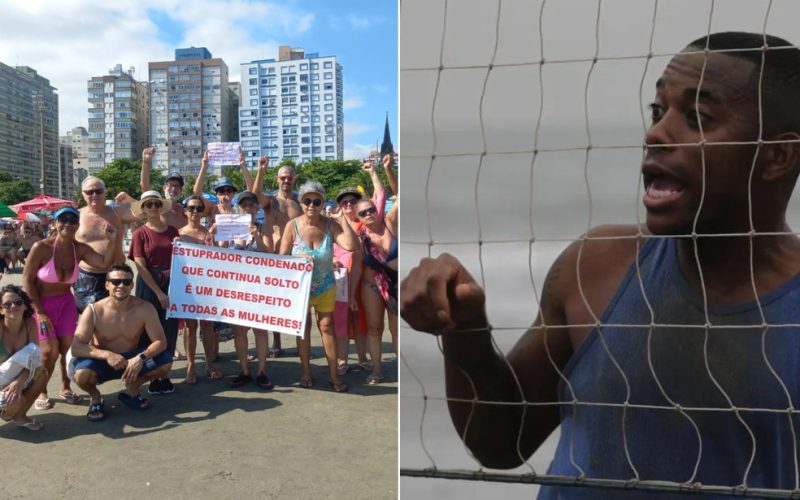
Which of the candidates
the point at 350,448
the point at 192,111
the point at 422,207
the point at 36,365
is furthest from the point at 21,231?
the point at 192,111

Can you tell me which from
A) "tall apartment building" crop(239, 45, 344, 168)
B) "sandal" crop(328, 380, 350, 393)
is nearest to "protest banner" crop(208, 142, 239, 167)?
"sandal" crop(328, 380, 350, 393)

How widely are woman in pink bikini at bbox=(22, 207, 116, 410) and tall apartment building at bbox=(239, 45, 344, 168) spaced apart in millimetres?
80792

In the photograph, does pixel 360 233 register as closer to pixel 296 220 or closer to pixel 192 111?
pixel 296 220

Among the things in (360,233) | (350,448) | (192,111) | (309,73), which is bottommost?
(350,448)

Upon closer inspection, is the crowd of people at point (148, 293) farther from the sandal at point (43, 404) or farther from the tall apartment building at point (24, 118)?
the tall apartment building at point (24, 118)

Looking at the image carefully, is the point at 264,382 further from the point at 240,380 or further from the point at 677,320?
the point at 677,320

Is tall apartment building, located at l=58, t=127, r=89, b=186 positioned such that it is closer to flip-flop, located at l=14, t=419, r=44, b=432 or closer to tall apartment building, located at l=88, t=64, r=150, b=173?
tall apartment building, located at l=88, t=64, r=150, b=173

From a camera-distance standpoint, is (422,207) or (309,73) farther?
(309,73)

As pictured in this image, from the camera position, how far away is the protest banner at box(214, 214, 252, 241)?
5004mm

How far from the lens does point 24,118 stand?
213 feet

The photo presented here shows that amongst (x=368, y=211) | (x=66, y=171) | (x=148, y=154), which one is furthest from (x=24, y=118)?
(x=368, y=211)

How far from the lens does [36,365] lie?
4.11m

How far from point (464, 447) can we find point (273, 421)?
2864 millimetres

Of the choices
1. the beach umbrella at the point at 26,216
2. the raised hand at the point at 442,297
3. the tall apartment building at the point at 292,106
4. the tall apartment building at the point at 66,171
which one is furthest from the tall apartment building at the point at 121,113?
the raised hand at the point at 442,297
